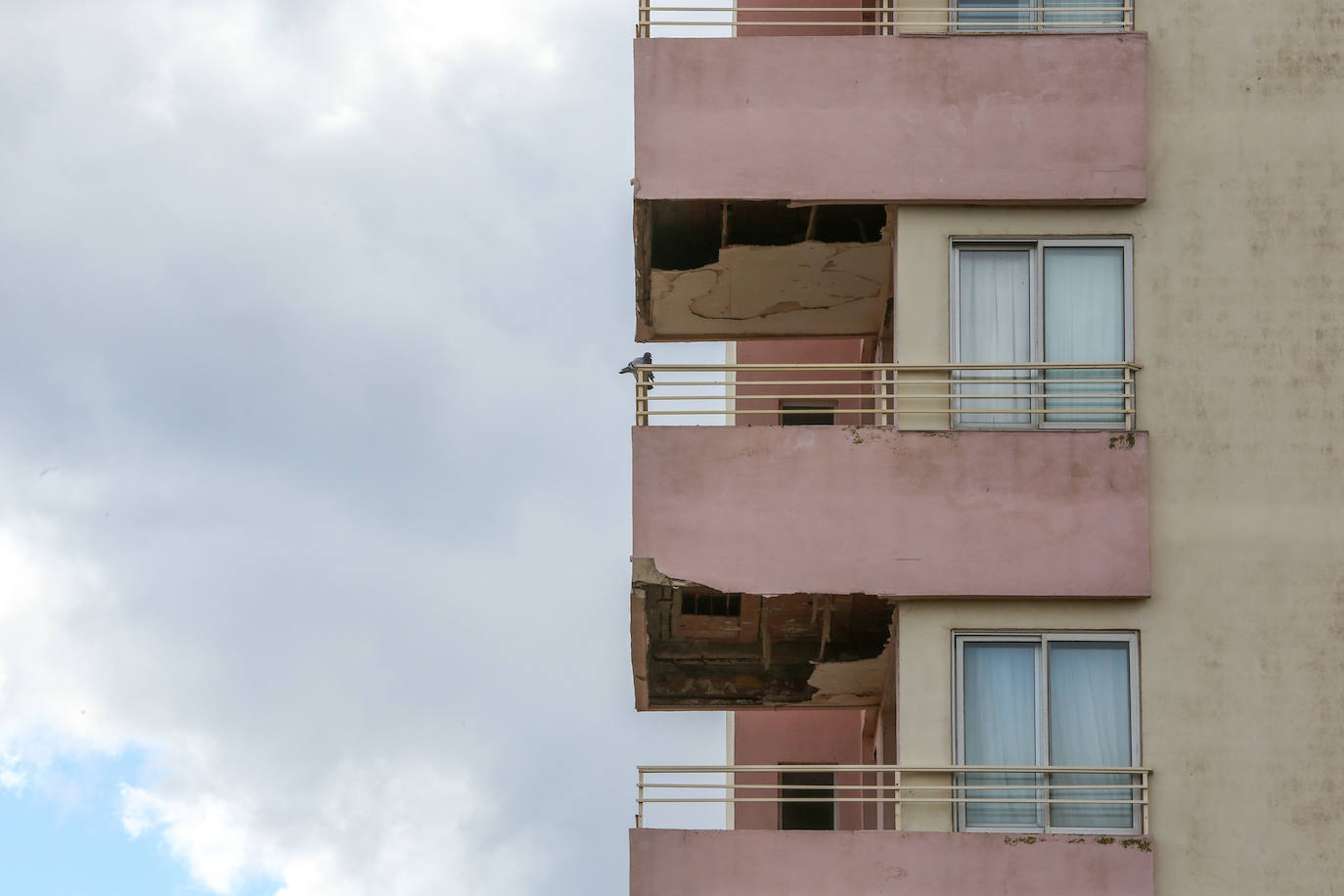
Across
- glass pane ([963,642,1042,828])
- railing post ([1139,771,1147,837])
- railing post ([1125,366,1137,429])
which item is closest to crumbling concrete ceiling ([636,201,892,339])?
railing post ([1125,366,1137,429])

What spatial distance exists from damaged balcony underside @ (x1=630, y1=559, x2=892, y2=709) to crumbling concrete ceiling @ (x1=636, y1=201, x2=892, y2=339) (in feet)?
Answer: 10.6

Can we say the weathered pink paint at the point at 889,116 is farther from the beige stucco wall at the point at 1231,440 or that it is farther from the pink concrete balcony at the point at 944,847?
the pink concrete balcony at the point at 944,847

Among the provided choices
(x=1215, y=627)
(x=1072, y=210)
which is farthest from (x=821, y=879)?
(x=1072, y=210)

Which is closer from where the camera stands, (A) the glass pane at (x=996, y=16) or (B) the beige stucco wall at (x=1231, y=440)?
(B) the beige stucco wall at (x=1231, y=440)

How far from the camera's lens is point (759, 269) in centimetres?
1914

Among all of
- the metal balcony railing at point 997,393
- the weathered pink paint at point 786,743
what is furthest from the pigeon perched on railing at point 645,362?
the weathered pink paint at point 786,743

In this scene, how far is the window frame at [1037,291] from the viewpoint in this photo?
1650 cm

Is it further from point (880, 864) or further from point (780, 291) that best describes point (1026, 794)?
point (780, 291)

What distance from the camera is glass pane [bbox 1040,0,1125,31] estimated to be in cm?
1717

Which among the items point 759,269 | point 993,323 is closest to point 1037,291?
point 993,323

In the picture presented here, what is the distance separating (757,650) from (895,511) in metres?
3.17

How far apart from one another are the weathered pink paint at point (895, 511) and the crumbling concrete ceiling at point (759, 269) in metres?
2.30

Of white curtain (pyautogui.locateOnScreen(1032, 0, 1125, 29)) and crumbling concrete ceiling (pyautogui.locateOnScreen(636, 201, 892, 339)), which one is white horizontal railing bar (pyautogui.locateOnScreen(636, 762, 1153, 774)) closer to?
crumbling concrete ceiling (pyautogui.locateOnScreen(636, 201, 892, 339))

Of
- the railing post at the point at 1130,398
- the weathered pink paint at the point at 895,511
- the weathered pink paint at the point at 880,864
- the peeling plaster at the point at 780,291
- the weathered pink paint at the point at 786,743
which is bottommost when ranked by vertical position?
Result: the weathered pink paint at the point at 880,864
